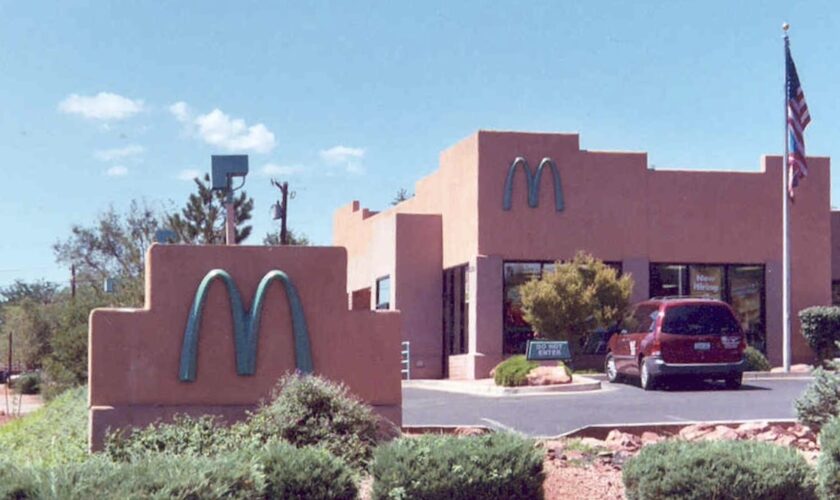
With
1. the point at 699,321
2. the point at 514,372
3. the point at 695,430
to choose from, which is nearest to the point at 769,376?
the point at 699,321

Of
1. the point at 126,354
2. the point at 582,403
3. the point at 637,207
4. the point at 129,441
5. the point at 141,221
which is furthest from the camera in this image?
the point at 141,221

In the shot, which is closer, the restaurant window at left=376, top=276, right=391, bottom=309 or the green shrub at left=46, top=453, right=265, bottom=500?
the green shrub at left=46, top=453, right=265, bottom=500

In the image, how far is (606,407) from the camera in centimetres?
1817

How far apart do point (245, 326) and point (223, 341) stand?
0.93 ft

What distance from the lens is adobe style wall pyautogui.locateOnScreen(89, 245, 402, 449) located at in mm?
11945

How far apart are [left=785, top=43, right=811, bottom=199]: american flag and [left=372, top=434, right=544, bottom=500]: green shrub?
2184 centimetres

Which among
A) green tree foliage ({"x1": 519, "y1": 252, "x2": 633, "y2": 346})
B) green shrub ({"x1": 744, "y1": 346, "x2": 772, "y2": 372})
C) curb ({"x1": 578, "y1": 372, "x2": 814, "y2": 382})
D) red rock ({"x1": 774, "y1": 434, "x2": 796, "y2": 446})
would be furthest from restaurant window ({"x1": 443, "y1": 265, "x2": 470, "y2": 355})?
red rock ({"x1": 774, "y1": 434, "x2": 796, "y2": 446})

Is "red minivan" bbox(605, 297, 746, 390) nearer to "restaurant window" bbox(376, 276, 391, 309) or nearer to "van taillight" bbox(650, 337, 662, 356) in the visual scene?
"van taillight" bbox(650, 337, 662, 356)

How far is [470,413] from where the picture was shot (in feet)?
58.0

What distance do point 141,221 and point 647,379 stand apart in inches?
1474

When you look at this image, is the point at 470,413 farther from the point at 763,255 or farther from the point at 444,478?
the point at 763,255

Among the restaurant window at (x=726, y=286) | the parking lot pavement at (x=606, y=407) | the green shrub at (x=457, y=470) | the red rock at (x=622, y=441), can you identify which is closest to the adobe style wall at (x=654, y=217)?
the restaurant window at (x=726, y=286)

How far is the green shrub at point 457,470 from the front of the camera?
8.25 metres

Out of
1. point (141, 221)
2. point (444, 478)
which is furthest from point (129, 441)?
point (141, 221)
